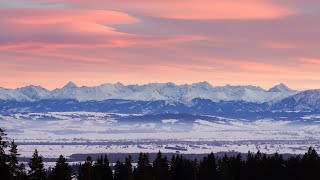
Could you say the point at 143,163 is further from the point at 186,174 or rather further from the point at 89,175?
the point at 186,174

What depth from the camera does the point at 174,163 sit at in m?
106

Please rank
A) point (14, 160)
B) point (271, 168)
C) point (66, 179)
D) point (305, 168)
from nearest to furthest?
point (14, 160) → point (66, 179) → point (305, 168) → point (271, 168)

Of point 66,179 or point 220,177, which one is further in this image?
point 220,177

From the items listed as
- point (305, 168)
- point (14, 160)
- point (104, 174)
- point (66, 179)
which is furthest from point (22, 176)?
point (305, 168)

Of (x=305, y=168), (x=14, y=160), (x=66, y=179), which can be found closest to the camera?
(x=14, y=160)

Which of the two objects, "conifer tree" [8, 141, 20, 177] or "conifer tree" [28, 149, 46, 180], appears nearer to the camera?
"conifer tree" [8, 141, 20, 177]

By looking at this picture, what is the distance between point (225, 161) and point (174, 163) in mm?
7957

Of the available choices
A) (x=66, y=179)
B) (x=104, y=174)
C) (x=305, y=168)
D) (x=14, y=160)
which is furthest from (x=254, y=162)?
(x=14, y=160)

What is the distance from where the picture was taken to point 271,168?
106 meters

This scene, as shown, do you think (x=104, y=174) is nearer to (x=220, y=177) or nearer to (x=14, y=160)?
(x=220, y=177)

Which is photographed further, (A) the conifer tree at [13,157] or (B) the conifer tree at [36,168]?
(B) the conifer tree at [36,168]

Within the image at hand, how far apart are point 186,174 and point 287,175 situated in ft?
47.0

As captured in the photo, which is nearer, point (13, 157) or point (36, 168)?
point (13, 157)

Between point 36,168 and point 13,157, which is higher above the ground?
point 13,157
